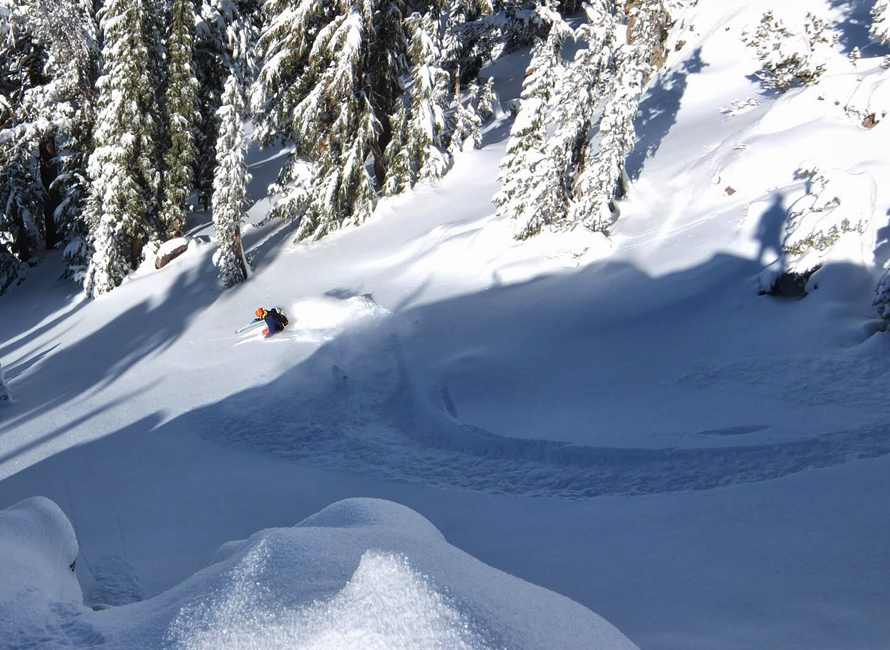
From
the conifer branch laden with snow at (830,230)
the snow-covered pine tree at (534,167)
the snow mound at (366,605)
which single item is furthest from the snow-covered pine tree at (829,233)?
the snow mound at (366,605)

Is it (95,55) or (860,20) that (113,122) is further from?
(860,20)

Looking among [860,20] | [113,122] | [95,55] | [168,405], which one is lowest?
[168,405]

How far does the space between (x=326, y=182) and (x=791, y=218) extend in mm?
14862

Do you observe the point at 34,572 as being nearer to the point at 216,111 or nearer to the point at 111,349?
the point at 111,349

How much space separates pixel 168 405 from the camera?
1315cm

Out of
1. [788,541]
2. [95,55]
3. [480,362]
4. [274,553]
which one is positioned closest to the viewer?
[274,553]

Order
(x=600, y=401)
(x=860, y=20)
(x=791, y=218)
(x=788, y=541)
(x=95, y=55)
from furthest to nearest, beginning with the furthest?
(x=95, y=55)
(x=860, y=20)
(x=791, y=218)
(x=600, y=401)
(x=788, y=541)

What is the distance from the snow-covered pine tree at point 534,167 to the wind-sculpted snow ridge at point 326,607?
12680 mm

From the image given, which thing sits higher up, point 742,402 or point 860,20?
point 860,20

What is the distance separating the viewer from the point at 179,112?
22.3m

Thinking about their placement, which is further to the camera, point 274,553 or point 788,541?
point 788,541

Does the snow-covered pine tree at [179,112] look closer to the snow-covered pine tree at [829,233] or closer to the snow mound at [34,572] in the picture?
the snow-covered pine tree at [829,233]

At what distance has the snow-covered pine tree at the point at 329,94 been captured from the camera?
21.8 meters

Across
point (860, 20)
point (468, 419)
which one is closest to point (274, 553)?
point (468, 419)
